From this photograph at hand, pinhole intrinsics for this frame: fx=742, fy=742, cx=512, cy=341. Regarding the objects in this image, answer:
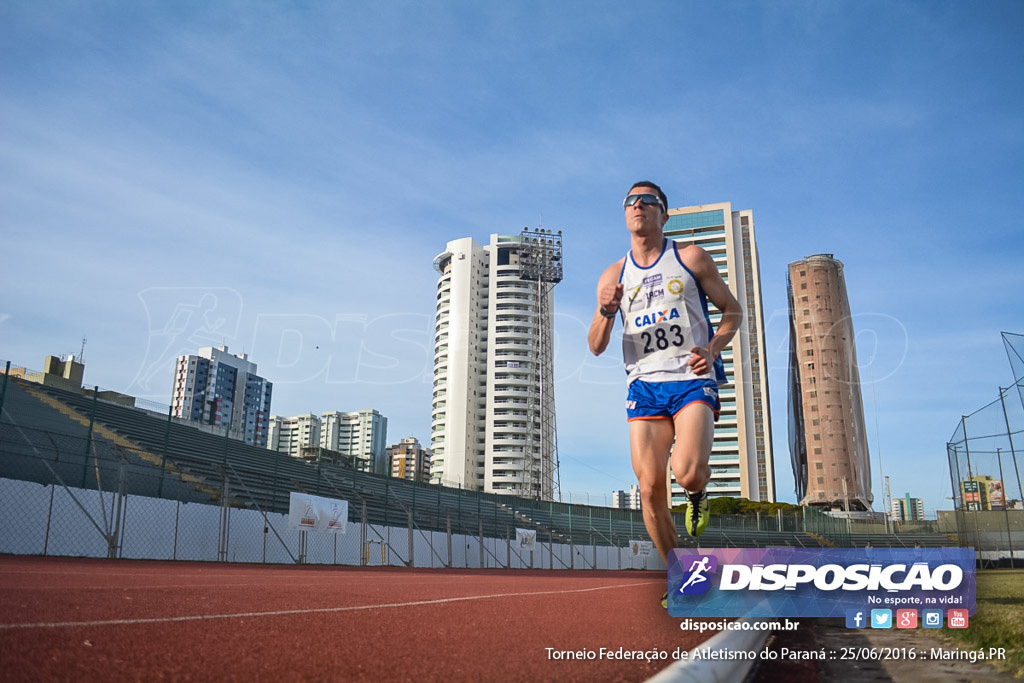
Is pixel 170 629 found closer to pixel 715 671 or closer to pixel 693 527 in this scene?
pixel 715 671

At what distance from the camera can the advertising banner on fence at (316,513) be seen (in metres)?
19.1

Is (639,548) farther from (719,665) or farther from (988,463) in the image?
(719,665)

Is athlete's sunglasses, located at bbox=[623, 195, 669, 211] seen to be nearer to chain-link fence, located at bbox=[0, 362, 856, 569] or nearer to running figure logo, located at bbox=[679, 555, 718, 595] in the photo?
running figure logo, located at bbox=[679, 555, 718, 595]

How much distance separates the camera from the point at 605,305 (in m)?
4.56

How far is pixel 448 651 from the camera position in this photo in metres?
2.61

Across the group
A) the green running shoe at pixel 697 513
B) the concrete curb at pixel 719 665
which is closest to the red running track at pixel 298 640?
the concrete curb at pixel 719 665

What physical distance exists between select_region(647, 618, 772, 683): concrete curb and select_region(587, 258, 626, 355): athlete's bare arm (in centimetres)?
202

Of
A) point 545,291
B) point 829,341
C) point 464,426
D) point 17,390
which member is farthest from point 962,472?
point 829,341

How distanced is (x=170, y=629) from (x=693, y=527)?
9.60 feet

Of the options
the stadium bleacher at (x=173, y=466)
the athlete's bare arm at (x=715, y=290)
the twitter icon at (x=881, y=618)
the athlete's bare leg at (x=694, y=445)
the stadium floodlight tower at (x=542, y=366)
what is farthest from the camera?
the stadium floodlight tower at (x=542, y=366)

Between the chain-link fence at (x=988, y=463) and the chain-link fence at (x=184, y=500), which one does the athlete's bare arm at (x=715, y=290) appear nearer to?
the chain-link fence at (x=184, y=500)

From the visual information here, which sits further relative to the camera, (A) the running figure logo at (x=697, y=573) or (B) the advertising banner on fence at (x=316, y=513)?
(B) the advertising banner on fence at (x=316, y=513)

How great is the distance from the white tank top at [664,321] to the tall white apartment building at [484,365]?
104 meters

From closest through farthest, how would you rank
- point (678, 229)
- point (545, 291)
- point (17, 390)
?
point (17, 390) < point (545, 291) < point (678, 229)
